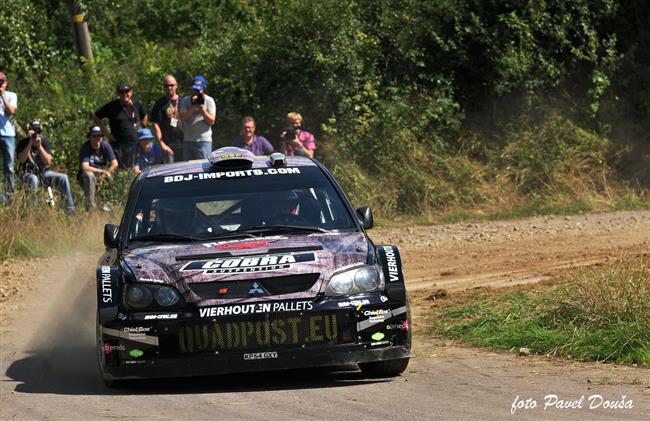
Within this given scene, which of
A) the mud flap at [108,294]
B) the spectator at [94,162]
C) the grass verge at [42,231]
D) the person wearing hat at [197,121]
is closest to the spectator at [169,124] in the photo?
the person wearing hat at [197,121]

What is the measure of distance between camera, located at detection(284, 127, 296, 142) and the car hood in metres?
9.42

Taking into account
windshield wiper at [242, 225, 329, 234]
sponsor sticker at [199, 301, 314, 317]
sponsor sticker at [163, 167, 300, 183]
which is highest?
sponsor sticker at [163, 167, 300, 183]

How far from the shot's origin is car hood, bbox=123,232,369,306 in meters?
8.17

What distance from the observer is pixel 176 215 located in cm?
939

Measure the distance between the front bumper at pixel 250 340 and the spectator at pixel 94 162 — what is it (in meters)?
9.93

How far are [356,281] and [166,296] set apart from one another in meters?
1.24

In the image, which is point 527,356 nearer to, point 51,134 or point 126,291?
point 126,291

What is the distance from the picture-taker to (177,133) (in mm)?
18438

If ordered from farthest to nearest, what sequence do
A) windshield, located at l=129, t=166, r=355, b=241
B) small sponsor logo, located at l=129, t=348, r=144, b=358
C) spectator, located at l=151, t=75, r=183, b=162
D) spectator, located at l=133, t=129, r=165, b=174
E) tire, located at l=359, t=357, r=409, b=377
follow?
spectator, located at l=133, t=129, r=165, b=174, spectator, located at l=151, t=75, r=183, b=162, windshield, located at l=129, t=166, r=355, b=241, tire, located at l=359, t=357, r=409, b=377, small sponsor logo, located at l=129, t=348, r=144, b=358

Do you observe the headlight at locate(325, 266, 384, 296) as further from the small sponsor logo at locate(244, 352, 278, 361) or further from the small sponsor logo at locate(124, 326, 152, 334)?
the small sponsor logo at locate(124, 326, 152, 334)

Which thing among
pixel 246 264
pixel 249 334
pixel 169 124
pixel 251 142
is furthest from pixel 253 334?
pixel 169 124

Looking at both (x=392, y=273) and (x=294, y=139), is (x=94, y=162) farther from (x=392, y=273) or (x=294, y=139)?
(x=392, y=273)

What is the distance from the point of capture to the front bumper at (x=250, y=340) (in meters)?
8.10

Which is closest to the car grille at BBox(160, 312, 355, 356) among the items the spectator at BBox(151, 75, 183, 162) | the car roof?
the car roof
